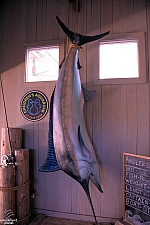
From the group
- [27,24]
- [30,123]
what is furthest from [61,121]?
[27,24]

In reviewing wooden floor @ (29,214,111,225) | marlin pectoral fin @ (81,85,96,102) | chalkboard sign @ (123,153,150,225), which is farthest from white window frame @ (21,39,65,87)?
wooden floor @ (29,214,111,225)

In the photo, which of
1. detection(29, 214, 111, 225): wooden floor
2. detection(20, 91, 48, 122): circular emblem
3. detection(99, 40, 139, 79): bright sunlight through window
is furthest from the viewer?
detection(20, 91, 48, 122): circular emblem

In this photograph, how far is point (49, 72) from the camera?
6.88 ft

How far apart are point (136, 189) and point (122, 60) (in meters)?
1.25

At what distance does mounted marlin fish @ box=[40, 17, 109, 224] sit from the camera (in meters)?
1.48

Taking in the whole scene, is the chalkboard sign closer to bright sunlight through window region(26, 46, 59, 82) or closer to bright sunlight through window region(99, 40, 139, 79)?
bright sunlight through window region(99, 40, 139, 79)

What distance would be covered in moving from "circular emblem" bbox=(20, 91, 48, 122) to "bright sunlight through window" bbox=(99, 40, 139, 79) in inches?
26.4

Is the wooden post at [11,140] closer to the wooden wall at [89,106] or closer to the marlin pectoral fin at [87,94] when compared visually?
the wooden wall at [89,106]

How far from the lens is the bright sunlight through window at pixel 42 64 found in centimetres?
208

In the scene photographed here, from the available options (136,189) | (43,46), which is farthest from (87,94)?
(136,189)

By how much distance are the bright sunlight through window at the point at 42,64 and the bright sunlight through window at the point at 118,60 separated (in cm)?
51

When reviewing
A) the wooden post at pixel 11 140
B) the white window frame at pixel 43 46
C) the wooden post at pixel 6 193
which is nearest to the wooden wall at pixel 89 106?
the white window frame at pixel 43 46

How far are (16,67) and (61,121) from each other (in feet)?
3.36

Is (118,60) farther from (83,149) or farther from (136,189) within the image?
(136,189)
